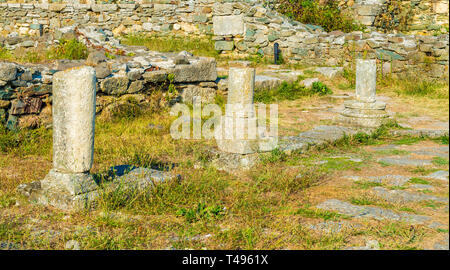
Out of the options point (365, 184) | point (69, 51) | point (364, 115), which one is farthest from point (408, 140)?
point (69, 51)

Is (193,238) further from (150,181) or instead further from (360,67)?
(360,67)

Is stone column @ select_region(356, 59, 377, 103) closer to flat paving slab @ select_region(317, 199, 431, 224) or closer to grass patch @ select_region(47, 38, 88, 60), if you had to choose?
flat paving slab @ select_region(317, 199, 431, 224)

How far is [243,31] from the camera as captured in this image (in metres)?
13.6

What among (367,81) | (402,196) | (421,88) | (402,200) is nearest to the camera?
(402,200)

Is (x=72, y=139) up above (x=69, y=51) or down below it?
below

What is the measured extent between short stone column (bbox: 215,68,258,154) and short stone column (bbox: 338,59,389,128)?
234cm

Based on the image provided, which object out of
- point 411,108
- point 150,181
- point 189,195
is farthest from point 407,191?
point 411,108

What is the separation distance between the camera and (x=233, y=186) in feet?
17.7

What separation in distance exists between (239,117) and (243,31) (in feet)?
25.3

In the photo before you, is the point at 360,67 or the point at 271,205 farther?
the point at 360,67

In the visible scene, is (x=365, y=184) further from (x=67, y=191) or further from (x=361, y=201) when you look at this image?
(x=67, y=191)

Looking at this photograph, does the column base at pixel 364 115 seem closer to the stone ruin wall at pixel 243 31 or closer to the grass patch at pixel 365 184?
the stone ruin wall at pixel 243 31
